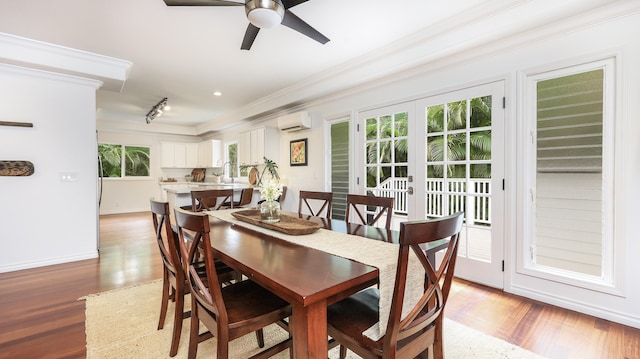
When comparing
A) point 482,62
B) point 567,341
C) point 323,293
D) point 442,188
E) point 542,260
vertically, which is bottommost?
point 567,341

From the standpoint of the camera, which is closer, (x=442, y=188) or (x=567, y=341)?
(x=567, y=341)

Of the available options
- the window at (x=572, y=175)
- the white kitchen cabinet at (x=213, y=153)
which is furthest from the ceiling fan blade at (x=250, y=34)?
the white kitchen cabinet at (x=213, y=153)

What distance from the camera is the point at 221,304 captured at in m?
1.25

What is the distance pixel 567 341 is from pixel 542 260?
0.76 m

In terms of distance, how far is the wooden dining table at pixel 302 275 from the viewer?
3.38 feet

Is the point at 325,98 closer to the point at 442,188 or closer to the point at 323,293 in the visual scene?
the point at 442,188

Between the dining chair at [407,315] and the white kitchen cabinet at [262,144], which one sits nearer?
the dining chair at [407,315]

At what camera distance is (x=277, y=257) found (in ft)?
4.52

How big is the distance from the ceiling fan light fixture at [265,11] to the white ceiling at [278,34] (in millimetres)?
518

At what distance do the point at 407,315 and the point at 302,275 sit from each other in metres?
0.47

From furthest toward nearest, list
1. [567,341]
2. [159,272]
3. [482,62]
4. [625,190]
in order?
[159,272]
[482,62]
[625,190]
[567,341]

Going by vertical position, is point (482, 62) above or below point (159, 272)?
above

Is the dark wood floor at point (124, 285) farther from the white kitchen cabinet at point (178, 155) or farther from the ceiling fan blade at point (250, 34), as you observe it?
the white kitchen cabinet at point (178, 155)

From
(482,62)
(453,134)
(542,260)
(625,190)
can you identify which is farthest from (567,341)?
(482,62)
